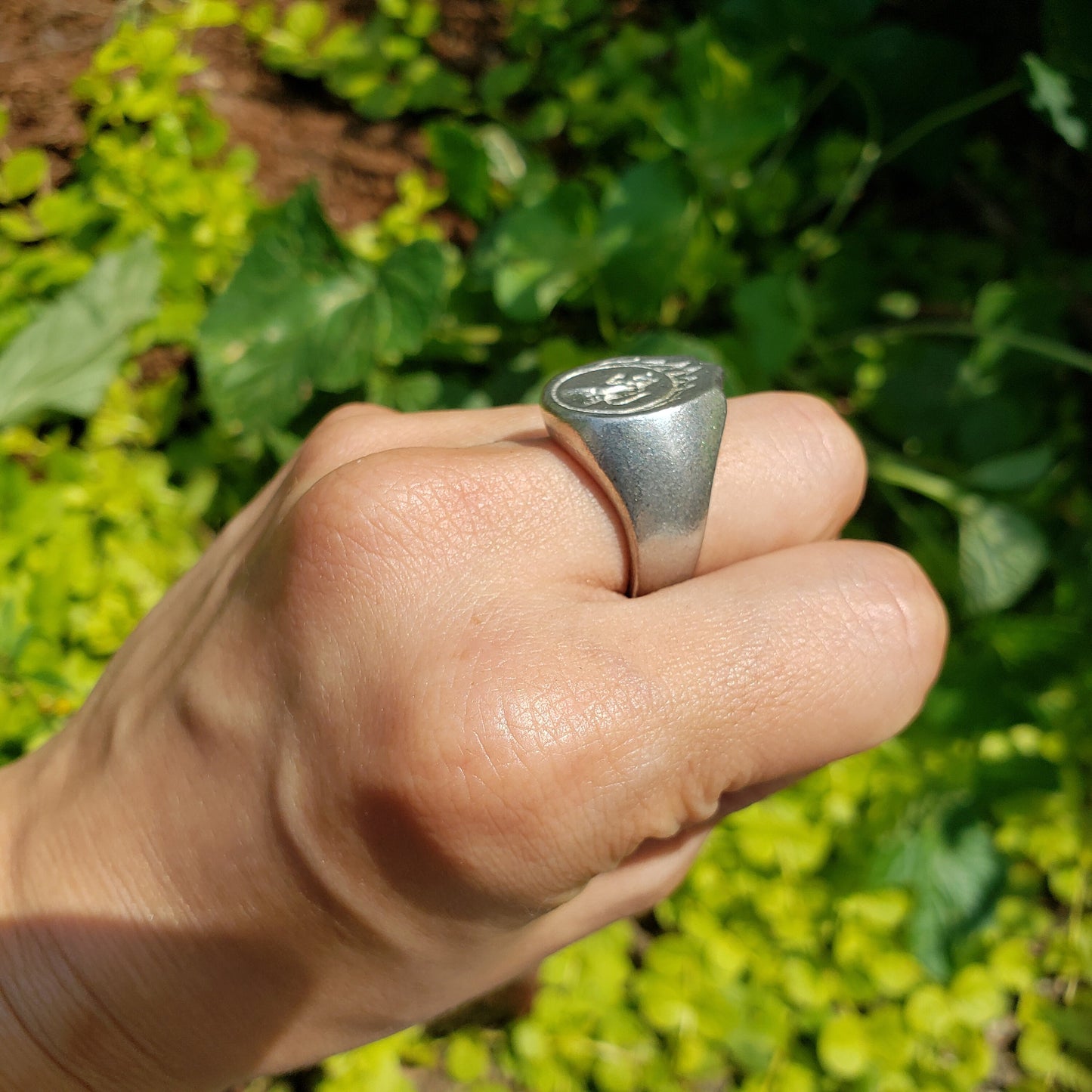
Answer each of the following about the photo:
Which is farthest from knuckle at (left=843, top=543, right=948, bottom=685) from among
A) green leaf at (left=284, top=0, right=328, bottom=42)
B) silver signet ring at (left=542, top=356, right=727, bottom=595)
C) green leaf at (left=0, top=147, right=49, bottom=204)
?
green leaf at (left=284, top=0, right=328, bottom=42)

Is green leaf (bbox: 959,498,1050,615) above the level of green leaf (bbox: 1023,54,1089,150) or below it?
below

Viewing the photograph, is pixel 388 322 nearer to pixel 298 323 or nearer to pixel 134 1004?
pixel 298 323

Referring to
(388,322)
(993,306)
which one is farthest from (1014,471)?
(388,322)

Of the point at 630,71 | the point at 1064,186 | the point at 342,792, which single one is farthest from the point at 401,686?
the point at 1064,186

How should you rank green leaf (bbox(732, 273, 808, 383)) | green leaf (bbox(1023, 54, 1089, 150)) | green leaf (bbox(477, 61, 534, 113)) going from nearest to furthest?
green leaf (bbox(1023, 54, 1089, 150)), green leaf (bbox(732, 273, 808, 383)), green leaf (bbox(477, 61, 534, 113))

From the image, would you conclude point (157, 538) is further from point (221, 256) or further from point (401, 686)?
point (401, 686)

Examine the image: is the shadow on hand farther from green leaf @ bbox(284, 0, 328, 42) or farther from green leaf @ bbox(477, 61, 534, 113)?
green leaf @ bbox(284, 0, 328, 42)
